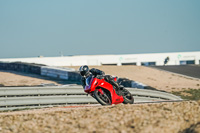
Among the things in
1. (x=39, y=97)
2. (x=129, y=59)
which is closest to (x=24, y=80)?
(x=39, y=97)

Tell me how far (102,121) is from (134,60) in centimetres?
5208

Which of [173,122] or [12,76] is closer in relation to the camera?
[173,122]

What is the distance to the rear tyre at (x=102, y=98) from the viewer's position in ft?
33.8

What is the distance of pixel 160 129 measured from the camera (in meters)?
6.24

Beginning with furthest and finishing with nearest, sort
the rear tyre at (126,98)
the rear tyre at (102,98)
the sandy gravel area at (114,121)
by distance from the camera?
the rear tyre at (126,98)
the rear tyre at (102,98)
the sandy gravel area at (114,121)

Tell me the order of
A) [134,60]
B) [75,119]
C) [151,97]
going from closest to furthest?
[75,119] < [151,97] < [134,60]

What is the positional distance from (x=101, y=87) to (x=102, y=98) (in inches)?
12.3

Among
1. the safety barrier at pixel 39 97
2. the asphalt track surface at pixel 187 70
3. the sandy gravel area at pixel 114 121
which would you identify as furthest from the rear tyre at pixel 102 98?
the asphalt track surface at pixel 187 70

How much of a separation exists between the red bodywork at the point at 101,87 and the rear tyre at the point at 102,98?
0.34ft

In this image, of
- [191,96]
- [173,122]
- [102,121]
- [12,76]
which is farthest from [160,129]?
[12,76]

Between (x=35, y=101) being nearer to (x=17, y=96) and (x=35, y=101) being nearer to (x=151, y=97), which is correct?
(x=17, y=96)

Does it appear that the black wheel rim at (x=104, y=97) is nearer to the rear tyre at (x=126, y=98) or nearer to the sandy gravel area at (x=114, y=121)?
the rear tyre at (x=126, y=98)

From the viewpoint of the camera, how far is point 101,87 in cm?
1057

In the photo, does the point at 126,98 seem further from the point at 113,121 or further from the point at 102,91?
the point at 113,121
